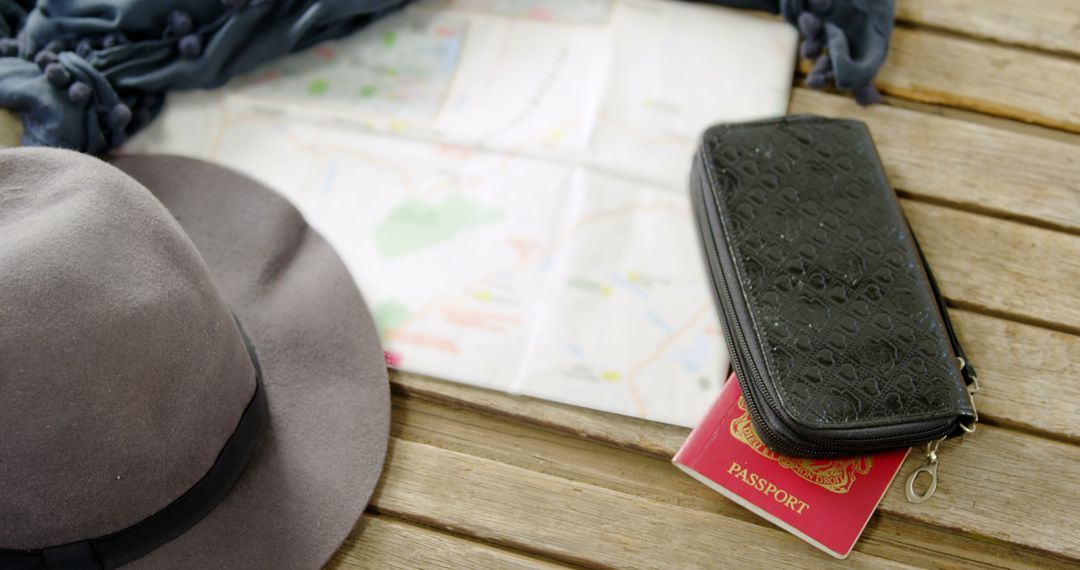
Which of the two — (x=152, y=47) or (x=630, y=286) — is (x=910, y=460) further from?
(x=152, y=47)

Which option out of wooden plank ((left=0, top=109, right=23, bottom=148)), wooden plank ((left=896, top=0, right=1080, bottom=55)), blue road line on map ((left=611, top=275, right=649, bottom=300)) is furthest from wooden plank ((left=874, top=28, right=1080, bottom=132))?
wooden plank ((left=0, top=109, right=23, bottom=148))

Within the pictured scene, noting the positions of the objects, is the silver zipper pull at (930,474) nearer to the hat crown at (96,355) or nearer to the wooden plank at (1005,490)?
the wooden plank at (1005,490)

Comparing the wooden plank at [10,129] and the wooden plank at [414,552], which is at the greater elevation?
the wooden plank at [10,129]

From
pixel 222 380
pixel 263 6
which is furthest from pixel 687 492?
pixel 263 6

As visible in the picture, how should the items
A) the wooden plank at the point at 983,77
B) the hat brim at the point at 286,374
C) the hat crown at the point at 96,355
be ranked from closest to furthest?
the hat crown at the point at 96,355 < the hat brim at the point at 286,374 < the wooden plank at the point at 983,77

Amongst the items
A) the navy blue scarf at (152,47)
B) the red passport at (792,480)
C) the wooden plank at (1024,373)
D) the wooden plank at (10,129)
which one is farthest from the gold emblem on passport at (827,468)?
the wooden plank at (10,129)

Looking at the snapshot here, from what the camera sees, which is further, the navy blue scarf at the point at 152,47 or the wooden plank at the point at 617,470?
the navy blue scarf at the point at 152,47

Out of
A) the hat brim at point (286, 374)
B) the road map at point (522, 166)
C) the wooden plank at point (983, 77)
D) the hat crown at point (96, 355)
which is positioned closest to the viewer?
the hat crown at point (96, 355)

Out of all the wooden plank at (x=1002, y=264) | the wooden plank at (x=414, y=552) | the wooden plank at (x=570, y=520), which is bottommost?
the wooden plank at (x=414, y=552)
